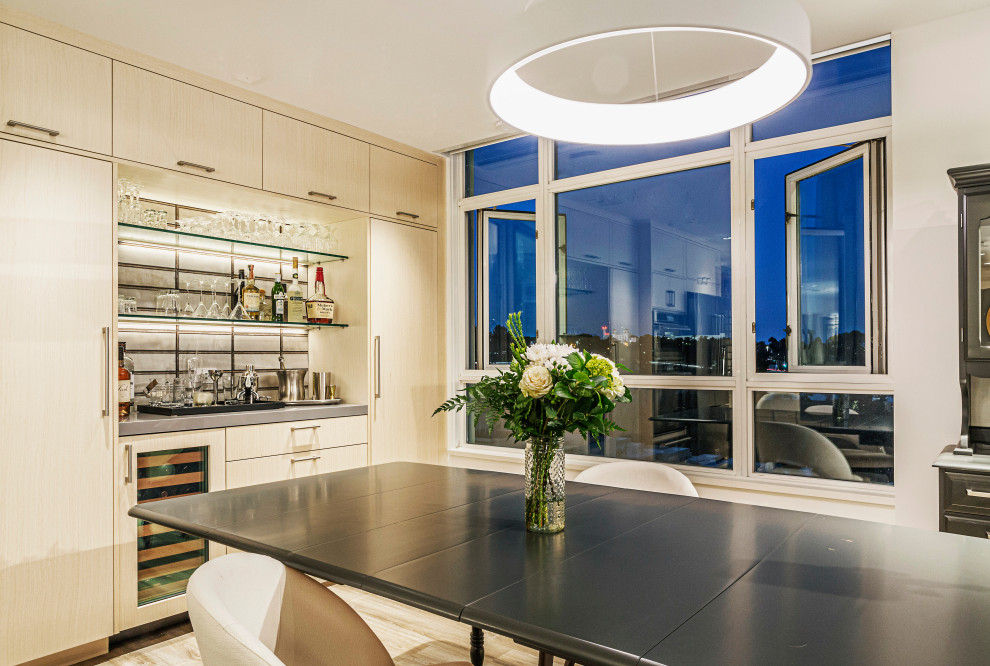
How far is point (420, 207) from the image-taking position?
166 inches

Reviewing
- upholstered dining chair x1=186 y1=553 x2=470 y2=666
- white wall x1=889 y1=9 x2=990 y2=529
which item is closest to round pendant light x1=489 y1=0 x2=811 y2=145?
upholstered dining chair x1=186 y1=553 x2=470 y2=666

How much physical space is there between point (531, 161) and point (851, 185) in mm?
1798

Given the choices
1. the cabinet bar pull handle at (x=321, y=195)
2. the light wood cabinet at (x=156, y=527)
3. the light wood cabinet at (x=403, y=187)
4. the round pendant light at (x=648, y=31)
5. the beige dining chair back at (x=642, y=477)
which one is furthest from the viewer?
the light wood cabinet at (x=403, y=187)

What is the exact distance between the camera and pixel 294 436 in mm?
3391

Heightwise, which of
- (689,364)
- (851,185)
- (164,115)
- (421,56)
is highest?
(421,56)

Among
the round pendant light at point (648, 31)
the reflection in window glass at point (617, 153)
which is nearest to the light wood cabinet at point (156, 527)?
the round pendant light at point (648, 31)

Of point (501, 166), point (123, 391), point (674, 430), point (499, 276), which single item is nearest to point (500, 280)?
point (499, 276)

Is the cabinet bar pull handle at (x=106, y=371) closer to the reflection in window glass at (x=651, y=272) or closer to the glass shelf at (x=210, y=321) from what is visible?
the glass shelf at (x=210, y=321)

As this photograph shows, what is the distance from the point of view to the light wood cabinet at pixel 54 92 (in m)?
2.47

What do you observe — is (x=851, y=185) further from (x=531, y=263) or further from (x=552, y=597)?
(x=552, y=597)

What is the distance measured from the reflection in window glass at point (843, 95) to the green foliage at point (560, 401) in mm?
2019

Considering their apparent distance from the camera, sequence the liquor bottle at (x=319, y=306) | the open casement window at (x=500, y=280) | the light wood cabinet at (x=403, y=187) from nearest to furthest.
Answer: the liquor bottle at (x=319, y=306) < the light wood cabinet at (x=403, y=187) < the open casement window at (x=500, y=280)

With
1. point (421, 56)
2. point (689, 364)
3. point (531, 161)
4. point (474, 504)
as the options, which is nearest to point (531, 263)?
point (531, 161)

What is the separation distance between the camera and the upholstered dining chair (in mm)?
1076
